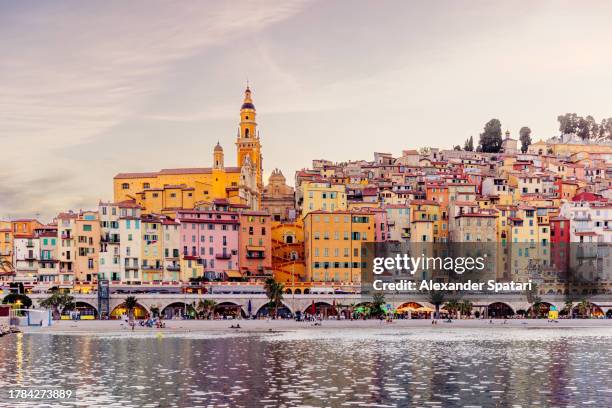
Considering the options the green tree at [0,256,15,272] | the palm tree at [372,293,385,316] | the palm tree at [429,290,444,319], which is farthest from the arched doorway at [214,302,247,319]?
the green tree at [0,256,15,272]

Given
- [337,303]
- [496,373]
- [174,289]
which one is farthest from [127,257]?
[496,373]

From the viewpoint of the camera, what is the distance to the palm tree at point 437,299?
114 m

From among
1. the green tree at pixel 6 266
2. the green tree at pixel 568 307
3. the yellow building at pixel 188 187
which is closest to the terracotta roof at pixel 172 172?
the yellow building at pixel 188 187

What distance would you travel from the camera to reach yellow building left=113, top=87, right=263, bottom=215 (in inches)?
5492

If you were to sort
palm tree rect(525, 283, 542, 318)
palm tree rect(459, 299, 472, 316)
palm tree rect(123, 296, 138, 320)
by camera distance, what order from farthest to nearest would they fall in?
palm tree rect(525, 283, 542, 318) → palm tree rect(459, 299, 472, 316) → palm tree rect(123, 296, 138, 320)

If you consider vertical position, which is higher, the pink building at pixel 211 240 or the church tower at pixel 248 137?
the church tower at pixel 248 137

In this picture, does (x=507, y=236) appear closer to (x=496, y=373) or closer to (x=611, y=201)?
(x=611, y=201)

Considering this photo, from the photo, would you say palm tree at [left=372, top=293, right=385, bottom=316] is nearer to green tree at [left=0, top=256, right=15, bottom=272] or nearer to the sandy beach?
the sandy beach

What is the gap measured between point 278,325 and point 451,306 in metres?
24.0

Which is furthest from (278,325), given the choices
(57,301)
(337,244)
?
(337,244)

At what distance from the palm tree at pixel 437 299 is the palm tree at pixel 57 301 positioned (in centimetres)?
4305

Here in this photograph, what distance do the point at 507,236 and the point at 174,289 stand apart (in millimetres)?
48380

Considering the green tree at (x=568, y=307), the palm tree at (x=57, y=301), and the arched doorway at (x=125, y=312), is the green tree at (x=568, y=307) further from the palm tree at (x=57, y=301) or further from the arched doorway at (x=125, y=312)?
the palm tree at (x=57, y=301)

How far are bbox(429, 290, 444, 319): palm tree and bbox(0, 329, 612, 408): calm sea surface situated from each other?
93.0 feet
